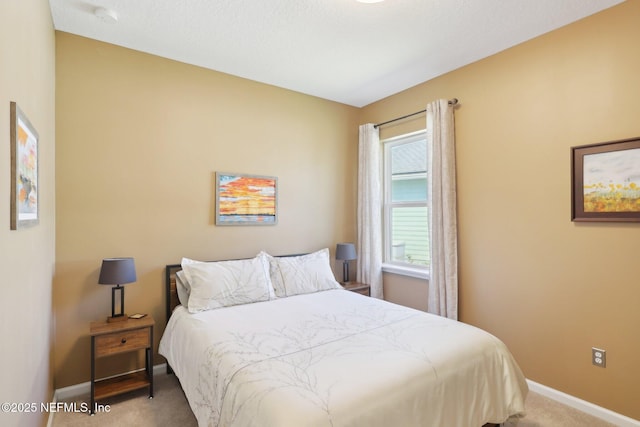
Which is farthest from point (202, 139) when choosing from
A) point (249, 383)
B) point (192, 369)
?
point (249, 383)

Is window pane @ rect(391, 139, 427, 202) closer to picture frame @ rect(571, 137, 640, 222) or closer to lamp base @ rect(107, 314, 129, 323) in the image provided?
picture frame @ rect(571, 137, 640, 222)

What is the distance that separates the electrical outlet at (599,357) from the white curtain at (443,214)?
0.98 metres

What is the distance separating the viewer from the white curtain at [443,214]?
120 inches

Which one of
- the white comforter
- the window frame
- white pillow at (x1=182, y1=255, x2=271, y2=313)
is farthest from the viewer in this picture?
the window frame

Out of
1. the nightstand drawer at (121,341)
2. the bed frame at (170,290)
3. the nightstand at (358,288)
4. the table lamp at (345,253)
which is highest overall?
the table lamp at (345,253)

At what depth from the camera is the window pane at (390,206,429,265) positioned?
3.60 m

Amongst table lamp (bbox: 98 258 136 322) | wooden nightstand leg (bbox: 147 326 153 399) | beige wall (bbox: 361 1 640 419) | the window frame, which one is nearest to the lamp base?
table lamp (bbox: 98 258 136 322)

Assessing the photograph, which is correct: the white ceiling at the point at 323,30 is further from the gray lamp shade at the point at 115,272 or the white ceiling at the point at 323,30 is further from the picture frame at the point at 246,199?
the gray lamp shade at the point at 115,272

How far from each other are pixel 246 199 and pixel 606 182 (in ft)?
9.73

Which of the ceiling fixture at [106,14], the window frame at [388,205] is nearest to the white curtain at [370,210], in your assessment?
the window frame at [388,205]

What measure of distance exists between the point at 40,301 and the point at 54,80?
5.51ft

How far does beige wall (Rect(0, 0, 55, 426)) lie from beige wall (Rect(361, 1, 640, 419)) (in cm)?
313

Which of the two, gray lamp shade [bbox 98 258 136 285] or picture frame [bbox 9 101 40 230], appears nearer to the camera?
picture frame [bbox 9 101 40 230]

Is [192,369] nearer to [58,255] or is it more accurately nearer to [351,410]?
[351,410]
